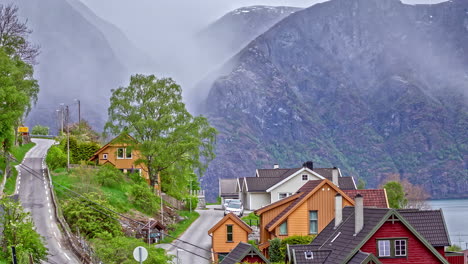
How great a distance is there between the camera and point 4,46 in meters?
61.7

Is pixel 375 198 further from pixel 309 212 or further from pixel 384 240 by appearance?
pixel 384 240

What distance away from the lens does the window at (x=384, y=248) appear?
34.3 metres

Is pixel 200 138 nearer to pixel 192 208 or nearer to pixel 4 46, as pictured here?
pixel 192 208

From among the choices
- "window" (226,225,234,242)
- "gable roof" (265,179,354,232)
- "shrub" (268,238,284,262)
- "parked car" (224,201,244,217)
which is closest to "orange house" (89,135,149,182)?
"parked car" (224,201,244,217)

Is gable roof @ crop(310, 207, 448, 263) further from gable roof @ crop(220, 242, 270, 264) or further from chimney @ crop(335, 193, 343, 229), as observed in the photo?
gable roof @ crop(220, 242, 270, 264)

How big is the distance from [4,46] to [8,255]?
110ft

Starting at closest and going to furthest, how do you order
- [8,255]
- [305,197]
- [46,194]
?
[8,255], [305,197], [46,194]

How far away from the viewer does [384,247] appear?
113ft

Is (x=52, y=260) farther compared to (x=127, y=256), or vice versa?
(x=52, y=260)

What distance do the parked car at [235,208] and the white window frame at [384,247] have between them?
3469 cm

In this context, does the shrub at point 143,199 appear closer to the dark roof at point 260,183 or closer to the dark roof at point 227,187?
the dark roof at point 260,183

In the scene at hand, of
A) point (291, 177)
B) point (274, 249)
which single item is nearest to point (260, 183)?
point (291, 177)

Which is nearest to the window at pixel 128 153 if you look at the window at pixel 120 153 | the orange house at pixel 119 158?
the orange house at pixel 119 158

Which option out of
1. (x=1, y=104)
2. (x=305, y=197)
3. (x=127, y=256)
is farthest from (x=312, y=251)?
(x=1, y=104)
